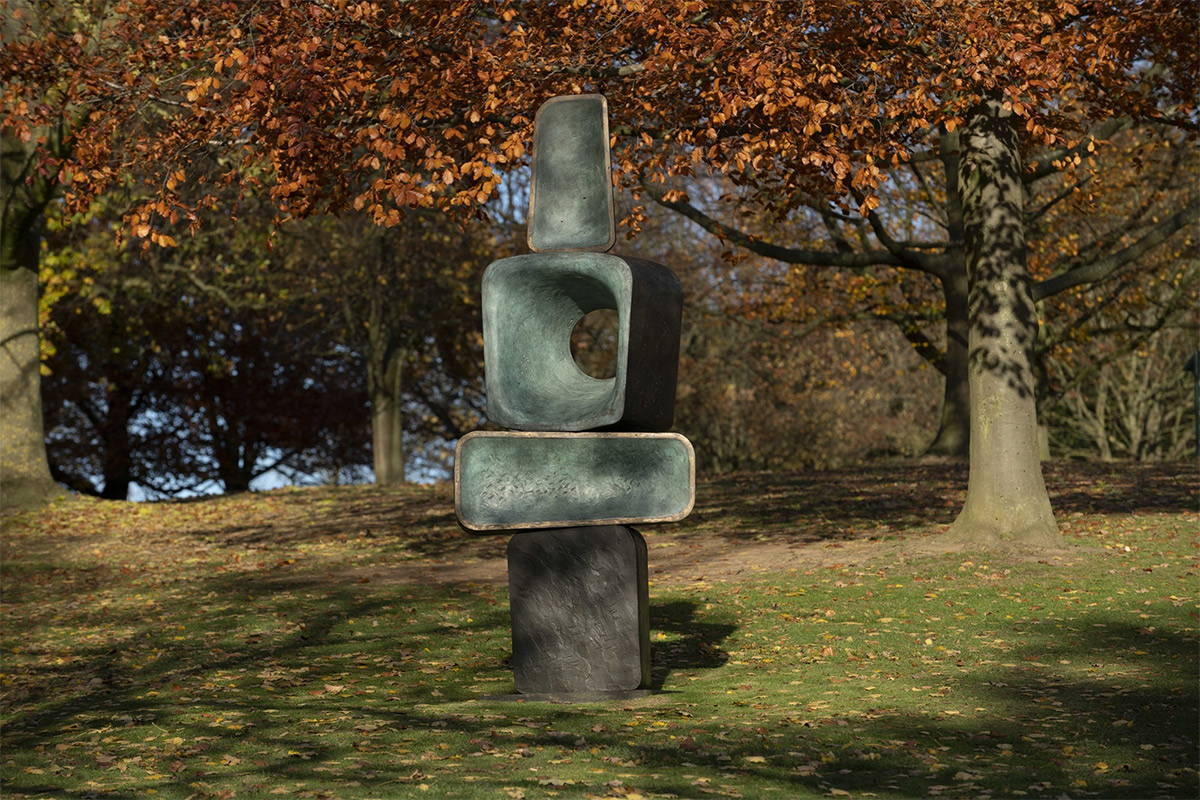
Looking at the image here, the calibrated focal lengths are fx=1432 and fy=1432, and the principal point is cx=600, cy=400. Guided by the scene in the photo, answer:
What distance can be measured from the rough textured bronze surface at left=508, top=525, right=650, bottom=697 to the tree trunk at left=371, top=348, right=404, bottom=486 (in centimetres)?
1894

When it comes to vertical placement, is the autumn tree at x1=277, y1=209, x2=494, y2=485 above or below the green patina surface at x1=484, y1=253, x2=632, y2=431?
above

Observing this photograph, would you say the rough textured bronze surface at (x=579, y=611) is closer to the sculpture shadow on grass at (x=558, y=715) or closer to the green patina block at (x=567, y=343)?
the sculpture shadow on grass at (x=558, y=715)

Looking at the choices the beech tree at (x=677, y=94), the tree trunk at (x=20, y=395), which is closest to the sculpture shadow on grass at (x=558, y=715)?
the beech tree at (x=677, y=94)

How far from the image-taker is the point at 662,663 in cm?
1109

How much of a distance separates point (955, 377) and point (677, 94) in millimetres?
11629

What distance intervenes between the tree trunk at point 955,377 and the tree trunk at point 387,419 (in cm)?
1073

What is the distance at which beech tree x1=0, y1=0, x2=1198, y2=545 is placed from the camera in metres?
12.9

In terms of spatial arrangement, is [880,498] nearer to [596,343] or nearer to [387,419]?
[387,419]

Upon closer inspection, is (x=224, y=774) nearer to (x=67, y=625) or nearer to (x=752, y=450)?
(x=67, y=625)

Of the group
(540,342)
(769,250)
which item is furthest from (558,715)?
(769,250)

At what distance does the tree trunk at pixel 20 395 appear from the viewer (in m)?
20.8

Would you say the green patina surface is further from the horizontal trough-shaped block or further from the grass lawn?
the grass lawn

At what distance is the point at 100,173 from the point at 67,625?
4379 mm

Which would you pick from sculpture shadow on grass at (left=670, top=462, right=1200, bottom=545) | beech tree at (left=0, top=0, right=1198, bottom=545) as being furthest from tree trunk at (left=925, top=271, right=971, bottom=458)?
beech tree at (left=0, top=0, right=1198, bottom=545)
